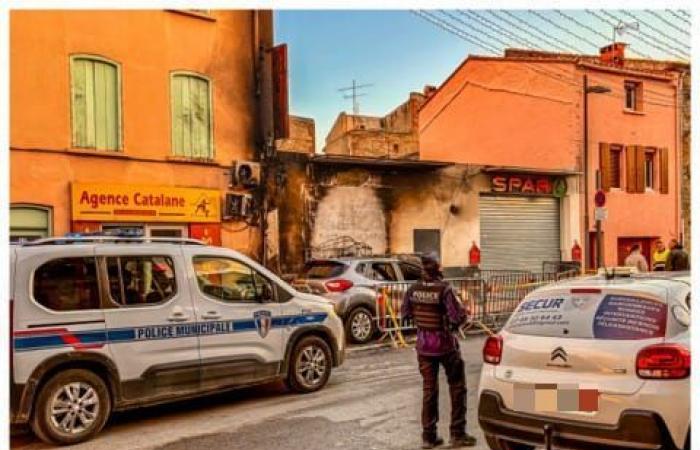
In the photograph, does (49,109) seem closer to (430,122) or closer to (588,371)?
(588,371)

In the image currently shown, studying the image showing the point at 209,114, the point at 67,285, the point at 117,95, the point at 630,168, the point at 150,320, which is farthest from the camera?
the point at 630,168

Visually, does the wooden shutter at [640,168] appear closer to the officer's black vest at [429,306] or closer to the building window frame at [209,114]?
the building window frame at [209,114]

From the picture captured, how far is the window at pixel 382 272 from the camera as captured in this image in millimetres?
12164

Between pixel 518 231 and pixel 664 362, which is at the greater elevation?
pixel 518 231

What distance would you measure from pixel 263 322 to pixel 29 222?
667 centimetres

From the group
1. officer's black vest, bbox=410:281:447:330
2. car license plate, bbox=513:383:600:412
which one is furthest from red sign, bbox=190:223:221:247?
car license plate, bbox=513:383:600:412

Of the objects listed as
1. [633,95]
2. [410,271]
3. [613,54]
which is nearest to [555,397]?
[410,271]

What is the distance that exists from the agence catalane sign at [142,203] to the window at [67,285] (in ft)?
21.8

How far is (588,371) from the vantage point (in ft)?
15.1

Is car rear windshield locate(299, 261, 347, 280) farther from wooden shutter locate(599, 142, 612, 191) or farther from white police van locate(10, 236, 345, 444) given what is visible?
wooden shutter locate(599, 142, 612, 191)

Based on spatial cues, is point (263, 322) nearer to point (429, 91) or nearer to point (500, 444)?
point (500, 444)

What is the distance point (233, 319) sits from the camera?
7281 millimetres
